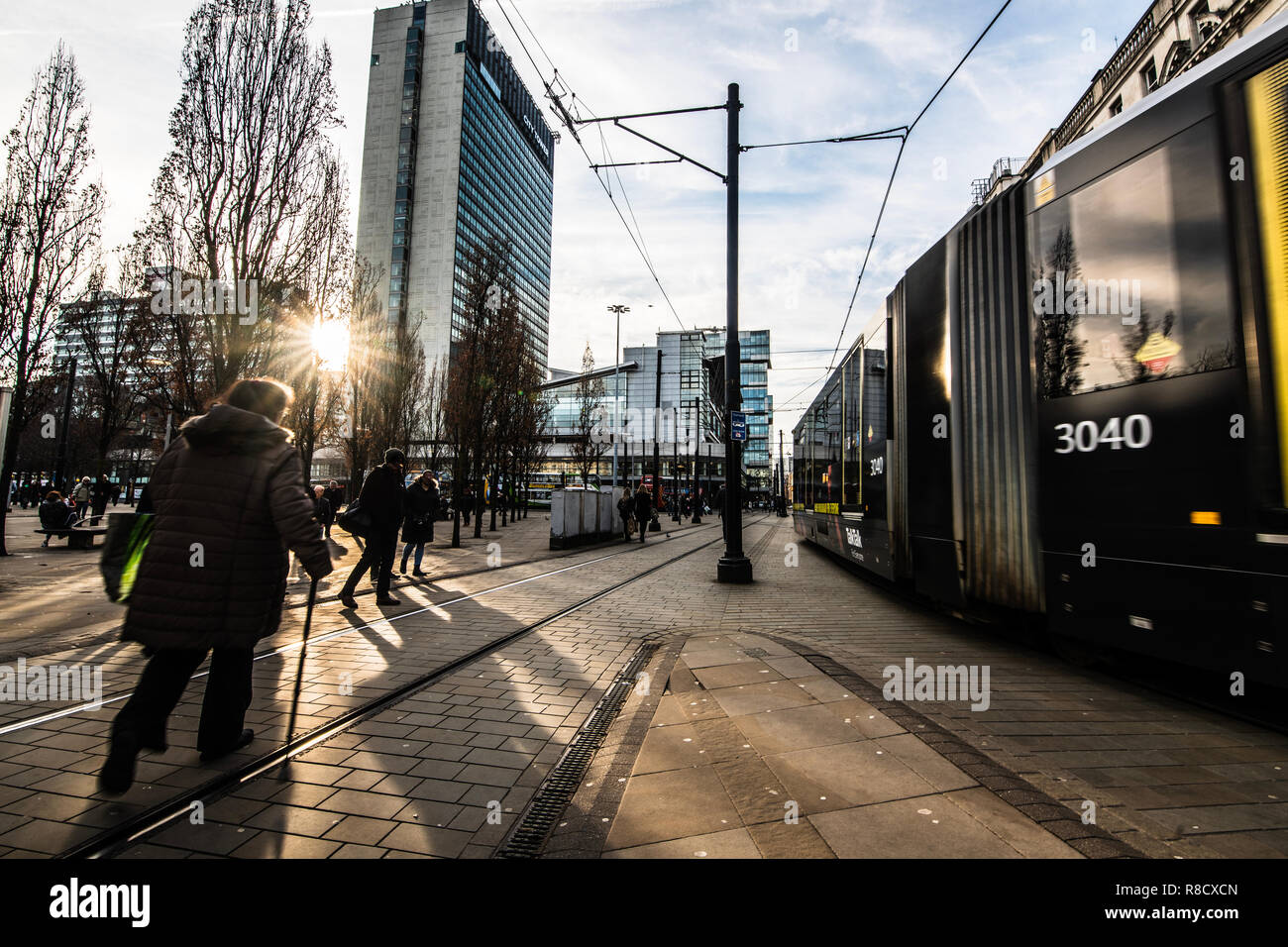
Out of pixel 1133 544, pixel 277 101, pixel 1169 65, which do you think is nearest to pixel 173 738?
pixel 1133 544

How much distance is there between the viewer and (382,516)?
26.8 feet

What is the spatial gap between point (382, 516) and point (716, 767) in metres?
6.28

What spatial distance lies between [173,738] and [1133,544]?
18.9 feet

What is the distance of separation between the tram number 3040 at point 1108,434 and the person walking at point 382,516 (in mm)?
6960

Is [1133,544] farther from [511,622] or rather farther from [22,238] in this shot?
[22,238]

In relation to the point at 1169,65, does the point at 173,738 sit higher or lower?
lower

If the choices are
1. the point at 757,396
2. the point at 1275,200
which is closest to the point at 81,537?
the point at 1275,200

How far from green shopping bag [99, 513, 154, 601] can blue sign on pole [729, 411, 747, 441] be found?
8851mm

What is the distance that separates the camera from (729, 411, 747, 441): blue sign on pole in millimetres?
11078

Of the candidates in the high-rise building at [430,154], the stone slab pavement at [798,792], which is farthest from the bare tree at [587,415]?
the high-rise building at [430,154]

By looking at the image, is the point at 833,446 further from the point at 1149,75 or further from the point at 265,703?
the point at 1149,75

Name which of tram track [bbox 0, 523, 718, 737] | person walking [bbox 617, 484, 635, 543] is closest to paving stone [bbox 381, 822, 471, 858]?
tram track [bbox 0, 523, 718, 737]

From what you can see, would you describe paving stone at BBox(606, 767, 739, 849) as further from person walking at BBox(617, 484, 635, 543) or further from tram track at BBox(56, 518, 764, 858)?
person walking at BBox(617, 484, 635, 543)
